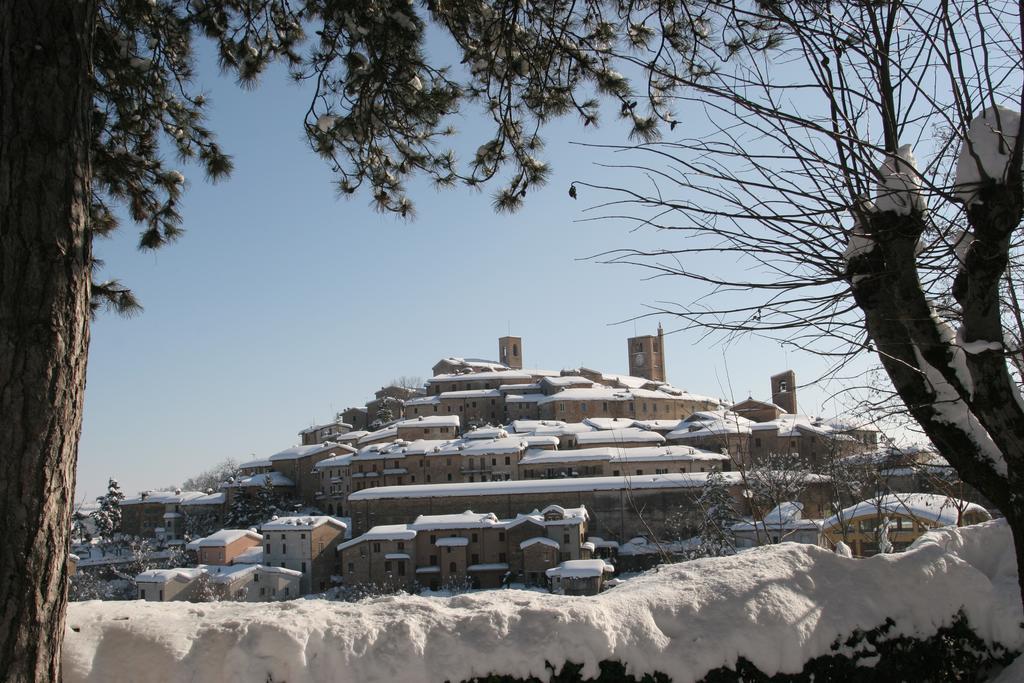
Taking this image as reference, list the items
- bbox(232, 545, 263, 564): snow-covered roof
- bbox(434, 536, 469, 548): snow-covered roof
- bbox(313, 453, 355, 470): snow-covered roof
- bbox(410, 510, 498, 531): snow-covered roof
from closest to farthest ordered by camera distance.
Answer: bbox(434, 536, 469, 548): snow-covered roof < bbox(410, 510, 498, 531): snow-covered roof < bbox(232, 545, 263, 564): snow-covered roof < bbox(313, 453, 355, 470): snow-covered roof

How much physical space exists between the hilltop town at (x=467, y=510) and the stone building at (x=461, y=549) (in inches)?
2.4

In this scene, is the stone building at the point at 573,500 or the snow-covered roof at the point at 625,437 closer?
the stone building at the point at 573,500

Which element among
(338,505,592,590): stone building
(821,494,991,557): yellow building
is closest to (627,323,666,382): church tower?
(338,505,592,590): stone building

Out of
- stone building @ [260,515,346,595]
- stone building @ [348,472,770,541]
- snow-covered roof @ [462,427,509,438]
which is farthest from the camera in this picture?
snow-covered roof @ [462,427,509,438]

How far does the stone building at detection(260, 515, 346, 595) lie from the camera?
33.3m

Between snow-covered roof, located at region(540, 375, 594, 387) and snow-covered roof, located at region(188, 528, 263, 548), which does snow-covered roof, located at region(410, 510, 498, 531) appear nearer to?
snow-covered roof, located at region(188, 528, 263, 548)

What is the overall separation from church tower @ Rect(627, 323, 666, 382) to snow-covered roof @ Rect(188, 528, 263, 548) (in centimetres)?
4974

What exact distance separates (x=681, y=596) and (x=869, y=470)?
4.28 meters

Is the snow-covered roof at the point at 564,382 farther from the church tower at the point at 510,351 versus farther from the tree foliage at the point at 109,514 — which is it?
the tree foliage at the point at 109,514

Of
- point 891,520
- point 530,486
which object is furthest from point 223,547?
point 891,520

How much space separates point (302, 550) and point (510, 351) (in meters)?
50.4

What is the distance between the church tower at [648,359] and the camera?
79750 millimetres

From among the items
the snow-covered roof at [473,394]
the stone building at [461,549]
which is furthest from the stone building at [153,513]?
the stone building at [461,549]

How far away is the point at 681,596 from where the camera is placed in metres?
3.52
